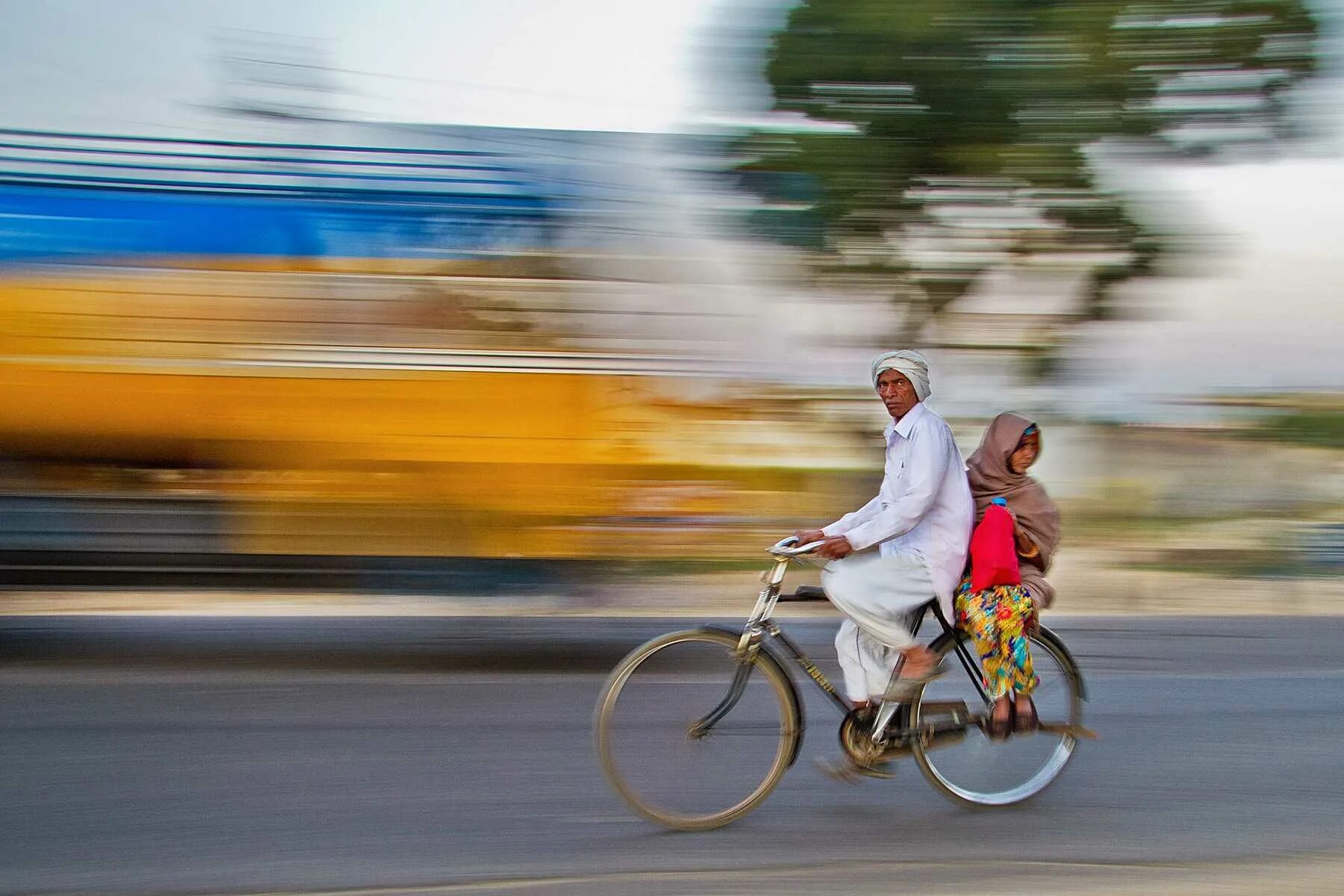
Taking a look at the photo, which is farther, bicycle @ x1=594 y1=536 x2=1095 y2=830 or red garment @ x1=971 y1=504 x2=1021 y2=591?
red garment @ x1=971 y1=504 x2=1021 y2=591

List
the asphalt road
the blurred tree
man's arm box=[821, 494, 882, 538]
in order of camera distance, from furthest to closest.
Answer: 1. the blurred tree
2. man's arm box=[821, 494, 882, 538]
3. the asphalt road

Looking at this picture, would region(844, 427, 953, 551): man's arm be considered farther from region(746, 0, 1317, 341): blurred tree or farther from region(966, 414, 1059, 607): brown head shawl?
region(746, 0, 1317, 341): blurred tree

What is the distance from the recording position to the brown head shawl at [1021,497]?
4270 millimetres

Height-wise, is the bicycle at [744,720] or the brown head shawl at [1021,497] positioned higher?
the brown head shawl at [1021,497]

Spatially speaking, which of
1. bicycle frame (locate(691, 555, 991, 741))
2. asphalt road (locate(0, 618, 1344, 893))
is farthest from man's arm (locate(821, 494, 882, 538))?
asphalt road (locate(0, 618, 1344, 893))

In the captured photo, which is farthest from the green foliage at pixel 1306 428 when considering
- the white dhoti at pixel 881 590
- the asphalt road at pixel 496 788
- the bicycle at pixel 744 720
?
the white dhoti at pixel 881 590

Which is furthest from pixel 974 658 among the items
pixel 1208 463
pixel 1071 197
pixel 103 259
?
pixel 1208 463

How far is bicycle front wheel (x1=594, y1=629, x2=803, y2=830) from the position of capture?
13.3 feet

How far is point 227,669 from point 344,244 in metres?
2.26

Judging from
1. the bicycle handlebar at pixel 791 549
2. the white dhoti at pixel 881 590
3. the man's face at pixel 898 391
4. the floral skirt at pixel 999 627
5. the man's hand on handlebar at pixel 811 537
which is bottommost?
the floral skirt at pixel 999 627

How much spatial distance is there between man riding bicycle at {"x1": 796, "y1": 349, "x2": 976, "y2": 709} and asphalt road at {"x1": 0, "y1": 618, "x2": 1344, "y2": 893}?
2.18ft

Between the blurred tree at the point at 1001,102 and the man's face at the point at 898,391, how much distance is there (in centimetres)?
526

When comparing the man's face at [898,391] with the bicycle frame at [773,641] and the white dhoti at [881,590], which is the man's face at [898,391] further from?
the bicycle frame at [773,641]

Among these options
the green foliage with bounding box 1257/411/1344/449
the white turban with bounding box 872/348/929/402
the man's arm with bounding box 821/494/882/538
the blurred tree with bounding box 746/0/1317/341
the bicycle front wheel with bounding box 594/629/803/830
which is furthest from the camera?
the green foliage with bounding box 1257/411/1344/449
